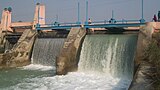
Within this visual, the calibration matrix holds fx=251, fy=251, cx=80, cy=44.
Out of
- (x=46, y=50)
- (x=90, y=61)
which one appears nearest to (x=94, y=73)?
(x=90, y=61)

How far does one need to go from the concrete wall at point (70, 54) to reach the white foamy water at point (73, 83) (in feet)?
2.22

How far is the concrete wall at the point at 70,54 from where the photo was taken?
14.5 metres

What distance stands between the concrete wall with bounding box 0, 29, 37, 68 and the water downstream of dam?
8.02ft

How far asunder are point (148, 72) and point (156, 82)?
3.06ft

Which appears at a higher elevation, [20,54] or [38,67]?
[20,54]

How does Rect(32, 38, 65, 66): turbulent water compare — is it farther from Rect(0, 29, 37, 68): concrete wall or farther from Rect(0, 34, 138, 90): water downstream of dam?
Rect(0, 34, 138, 90): water downstream of dam

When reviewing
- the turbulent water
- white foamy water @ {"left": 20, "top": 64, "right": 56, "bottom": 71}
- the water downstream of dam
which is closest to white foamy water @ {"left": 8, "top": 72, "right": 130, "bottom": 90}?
the water downstream of dam

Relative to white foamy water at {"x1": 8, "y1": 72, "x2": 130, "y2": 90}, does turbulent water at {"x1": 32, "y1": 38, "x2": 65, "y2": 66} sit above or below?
above

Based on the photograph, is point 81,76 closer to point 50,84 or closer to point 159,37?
point 50,84

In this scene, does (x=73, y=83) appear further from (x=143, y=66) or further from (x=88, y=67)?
(x=143, y=66)

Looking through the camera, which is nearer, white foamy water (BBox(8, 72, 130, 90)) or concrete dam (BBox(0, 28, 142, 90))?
white foamy water (BBox(8, 72, 130, 90))

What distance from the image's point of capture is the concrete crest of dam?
38.4 ft

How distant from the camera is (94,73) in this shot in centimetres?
1423

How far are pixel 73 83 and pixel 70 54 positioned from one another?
2.95 metres
